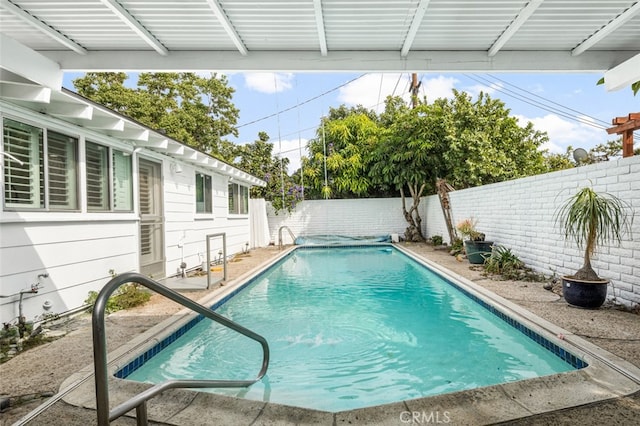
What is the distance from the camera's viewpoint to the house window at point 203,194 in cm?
845

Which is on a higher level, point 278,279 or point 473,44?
point 473,44

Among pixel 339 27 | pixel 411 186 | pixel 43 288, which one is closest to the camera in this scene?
pixel 339 27

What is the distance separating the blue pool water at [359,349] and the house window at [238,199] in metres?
5.25

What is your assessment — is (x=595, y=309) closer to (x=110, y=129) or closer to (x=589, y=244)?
(x=589, y=244)

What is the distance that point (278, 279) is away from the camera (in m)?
7.85

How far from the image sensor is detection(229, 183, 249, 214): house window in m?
11.1

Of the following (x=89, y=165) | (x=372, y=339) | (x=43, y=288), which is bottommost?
(x=372, y=339)

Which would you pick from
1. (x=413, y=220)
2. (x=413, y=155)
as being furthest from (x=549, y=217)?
(x=413, y=220)

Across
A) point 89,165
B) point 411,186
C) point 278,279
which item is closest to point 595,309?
point 278,279

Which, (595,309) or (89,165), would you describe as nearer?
(595,309)

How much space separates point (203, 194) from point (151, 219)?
104 inches

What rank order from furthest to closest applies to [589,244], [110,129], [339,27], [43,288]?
[110,129] → [589,244] → [43,288] → [339,27]

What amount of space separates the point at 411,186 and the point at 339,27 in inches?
478

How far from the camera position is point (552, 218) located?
593 cm
